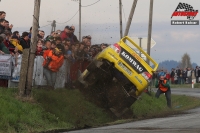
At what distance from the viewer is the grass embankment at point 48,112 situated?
15.2m

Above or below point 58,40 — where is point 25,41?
below

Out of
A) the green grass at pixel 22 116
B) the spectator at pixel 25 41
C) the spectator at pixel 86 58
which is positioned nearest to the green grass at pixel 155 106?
the spectator at pixel 86 58

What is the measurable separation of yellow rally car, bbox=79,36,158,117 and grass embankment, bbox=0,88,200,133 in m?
0.63

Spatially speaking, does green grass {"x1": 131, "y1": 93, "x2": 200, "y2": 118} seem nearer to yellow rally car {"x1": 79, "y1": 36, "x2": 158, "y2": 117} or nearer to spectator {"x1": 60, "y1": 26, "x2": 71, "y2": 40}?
yellow rally car {"x1": 79, "y1": 36, "x2": 158, "y2": 117}

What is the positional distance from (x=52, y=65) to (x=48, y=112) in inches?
123

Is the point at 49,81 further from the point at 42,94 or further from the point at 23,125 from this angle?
the point at 23,125

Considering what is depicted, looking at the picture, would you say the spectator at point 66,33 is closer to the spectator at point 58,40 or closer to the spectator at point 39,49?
the spectator at point 58,40

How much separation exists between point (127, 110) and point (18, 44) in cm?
416

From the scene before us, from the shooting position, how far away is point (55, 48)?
66.1 feet

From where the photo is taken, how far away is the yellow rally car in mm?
19656

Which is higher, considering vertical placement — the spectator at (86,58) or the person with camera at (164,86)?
the spectator at (86,58)

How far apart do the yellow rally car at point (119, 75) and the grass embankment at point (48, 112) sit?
2.08ft

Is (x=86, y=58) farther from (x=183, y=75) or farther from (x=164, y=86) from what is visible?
(x=183, y=75)

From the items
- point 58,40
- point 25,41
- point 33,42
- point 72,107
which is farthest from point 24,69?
point 58,40
